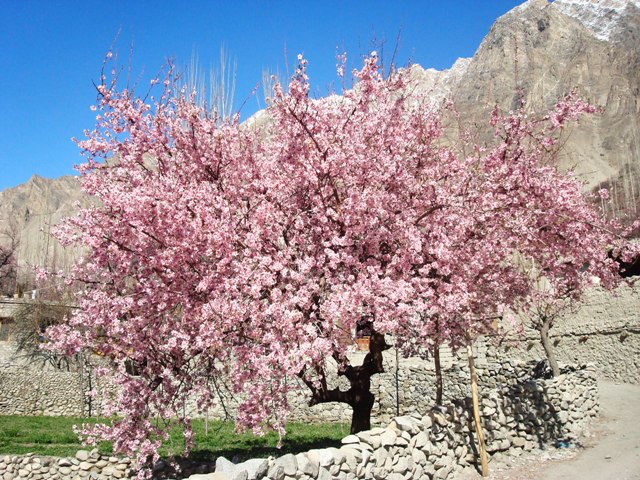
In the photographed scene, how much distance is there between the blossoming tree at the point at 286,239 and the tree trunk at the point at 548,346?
8.40 meters

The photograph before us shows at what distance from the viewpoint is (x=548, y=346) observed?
19.9 meters

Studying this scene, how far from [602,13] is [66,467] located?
198636 mm

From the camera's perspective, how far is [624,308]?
78.1ft

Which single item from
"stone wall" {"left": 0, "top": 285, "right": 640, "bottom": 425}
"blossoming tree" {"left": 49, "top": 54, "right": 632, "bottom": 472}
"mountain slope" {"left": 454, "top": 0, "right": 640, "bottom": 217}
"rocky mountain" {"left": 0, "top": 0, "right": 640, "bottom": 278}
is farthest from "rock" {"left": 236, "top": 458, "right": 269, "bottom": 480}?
"rocky mountain" {"left": 0, "top": 0, "right": 640, "bottom": 278}

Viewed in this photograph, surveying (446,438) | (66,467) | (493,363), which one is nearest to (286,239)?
(446,438)

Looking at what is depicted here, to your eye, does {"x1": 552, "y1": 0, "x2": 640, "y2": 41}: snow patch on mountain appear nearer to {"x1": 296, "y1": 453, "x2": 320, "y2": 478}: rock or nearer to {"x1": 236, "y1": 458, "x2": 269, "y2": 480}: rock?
{"x1": 296, "y1": 453, "x2": 320, "y2": 478}: rock

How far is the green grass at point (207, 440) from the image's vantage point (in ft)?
48.7

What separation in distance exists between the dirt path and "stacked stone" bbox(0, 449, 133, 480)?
8.17 meters

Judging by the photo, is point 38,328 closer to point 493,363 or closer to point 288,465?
point 493,363

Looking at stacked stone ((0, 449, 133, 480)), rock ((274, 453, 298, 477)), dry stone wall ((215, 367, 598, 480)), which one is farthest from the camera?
stacked stone ((0, 449, 133, 480))

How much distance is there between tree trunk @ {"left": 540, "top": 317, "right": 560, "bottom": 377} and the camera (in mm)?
18953

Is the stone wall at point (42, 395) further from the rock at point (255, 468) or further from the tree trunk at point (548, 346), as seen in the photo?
the rock at point (255, 468)

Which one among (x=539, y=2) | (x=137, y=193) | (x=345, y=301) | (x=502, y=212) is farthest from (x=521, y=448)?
(x=539, y=2)

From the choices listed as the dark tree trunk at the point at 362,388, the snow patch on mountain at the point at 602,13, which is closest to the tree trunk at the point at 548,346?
the dark tree trunk at the point at 362,388
